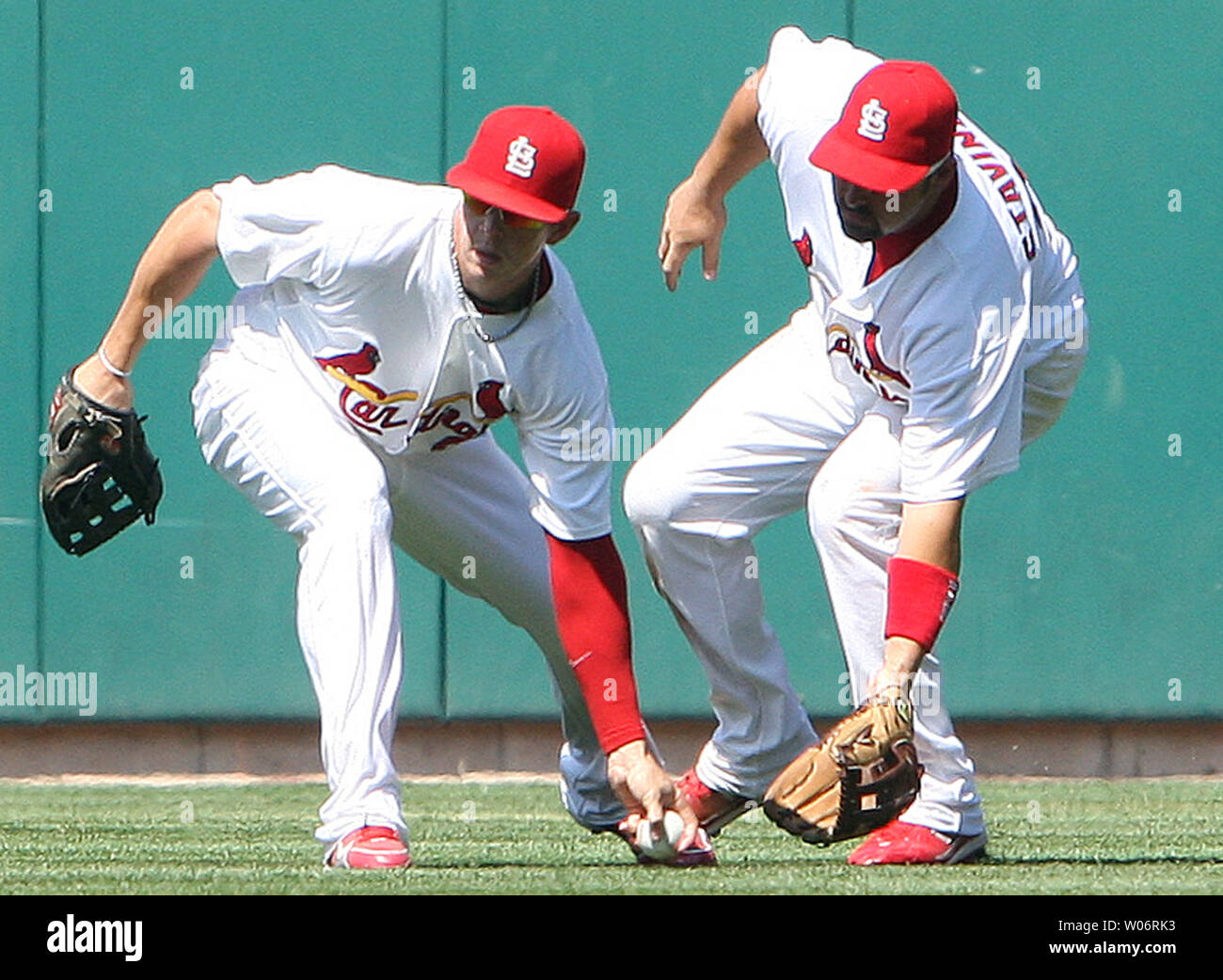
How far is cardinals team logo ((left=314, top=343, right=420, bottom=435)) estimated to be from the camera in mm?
4539

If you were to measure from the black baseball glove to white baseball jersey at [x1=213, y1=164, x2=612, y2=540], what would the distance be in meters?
0.43

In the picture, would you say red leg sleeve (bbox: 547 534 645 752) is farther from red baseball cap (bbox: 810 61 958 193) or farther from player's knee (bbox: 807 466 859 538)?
red baseball cap (bbox: 810 61 958 193)

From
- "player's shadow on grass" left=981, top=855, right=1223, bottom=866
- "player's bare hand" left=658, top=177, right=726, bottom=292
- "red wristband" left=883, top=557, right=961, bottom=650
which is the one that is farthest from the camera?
"player's bare hand" left=658, top=177, right=726, bottom=292

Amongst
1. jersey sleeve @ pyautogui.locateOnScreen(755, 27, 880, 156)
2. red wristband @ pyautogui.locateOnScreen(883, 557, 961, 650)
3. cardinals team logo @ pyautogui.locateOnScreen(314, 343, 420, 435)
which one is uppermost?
jersey sleeve @ pyautogui.locateOnScreen(755, 27, 880, 156)

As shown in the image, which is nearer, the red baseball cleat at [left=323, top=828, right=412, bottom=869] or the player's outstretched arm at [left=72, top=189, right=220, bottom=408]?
the red baseball cleat at [left=323, top=828, right=412, bottom=869]

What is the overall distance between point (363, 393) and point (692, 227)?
1036 millimetres

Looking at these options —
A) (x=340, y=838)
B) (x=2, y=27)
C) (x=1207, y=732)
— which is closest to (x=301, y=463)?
(x=340, y=838)

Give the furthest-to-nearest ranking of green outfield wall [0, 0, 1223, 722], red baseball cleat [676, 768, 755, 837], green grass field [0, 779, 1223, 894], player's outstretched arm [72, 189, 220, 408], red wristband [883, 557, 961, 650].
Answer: green outfield wall [0, 0, 1223, 722]
red baseball cleat [676, 768, 755, 837]
player's outstretched arm [72, 189, 220, 408]
green grass field [0, 779, 1223, 894]
red wristband [883, 557, 961, 650]

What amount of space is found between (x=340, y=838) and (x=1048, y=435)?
3.62 m

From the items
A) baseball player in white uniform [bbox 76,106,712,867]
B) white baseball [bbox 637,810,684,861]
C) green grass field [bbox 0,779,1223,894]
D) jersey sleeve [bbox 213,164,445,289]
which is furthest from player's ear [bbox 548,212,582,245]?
green grass field [bbox 0,779,1223,894]

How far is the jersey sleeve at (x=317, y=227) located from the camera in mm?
4398

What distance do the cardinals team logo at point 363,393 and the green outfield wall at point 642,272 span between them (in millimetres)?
2585

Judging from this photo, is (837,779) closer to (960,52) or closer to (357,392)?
(357,392)

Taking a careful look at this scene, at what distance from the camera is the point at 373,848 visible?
4.20 meters
